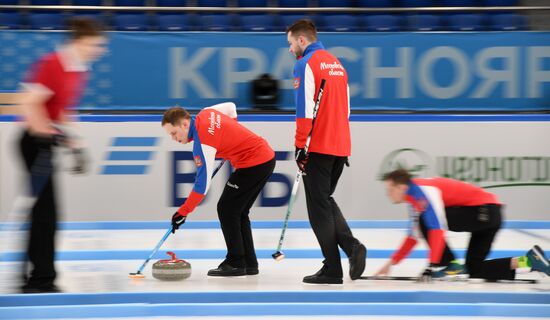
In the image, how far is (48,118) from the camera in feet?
16.2

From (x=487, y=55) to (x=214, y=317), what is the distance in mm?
6081

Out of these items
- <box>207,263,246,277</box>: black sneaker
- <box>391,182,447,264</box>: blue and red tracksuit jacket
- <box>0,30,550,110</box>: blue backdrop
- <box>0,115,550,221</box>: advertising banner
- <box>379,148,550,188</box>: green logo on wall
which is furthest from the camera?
<box>0,30,550,110</box>: blue backdrop

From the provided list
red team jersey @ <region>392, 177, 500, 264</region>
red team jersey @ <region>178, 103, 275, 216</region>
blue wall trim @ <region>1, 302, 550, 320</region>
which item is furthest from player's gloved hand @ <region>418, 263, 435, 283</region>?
red team jersey @ <region>178, 103, 275, 216</region>

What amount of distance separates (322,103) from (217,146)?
28.4 inches

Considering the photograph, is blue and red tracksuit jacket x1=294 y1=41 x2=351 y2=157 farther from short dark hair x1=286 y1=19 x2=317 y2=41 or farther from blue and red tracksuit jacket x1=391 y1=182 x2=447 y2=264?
blue and red tracksuit jacket x1=391 y1=182 x2=447 y2=264

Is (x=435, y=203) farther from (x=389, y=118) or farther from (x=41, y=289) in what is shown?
(x=389, y=118)

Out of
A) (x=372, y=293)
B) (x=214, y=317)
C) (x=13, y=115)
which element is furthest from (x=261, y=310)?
(x=13, y=115)

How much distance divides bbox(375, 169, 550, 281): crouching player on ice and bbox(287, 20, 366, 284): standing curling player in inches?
13.6

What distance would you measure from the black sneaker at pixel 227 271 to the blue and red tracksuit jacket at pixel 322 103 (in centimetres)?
104

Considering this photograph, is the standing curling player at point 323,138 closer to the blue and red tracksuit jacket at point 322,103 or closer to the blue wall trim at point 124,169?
the blue and red tracksuit jacket at point 322,103

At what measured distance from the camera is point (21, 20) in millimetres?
10328

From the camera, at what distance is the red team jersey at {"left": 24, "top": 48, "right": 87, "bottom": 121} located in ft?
16.0

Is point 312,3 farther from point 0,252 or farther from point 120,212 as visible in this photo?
point 0,252

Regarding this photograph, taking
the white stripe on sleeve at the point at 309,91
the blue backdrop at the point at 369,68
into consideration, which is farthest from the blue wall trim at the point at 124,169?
the white stripe on sleeve at the point at 309,91
